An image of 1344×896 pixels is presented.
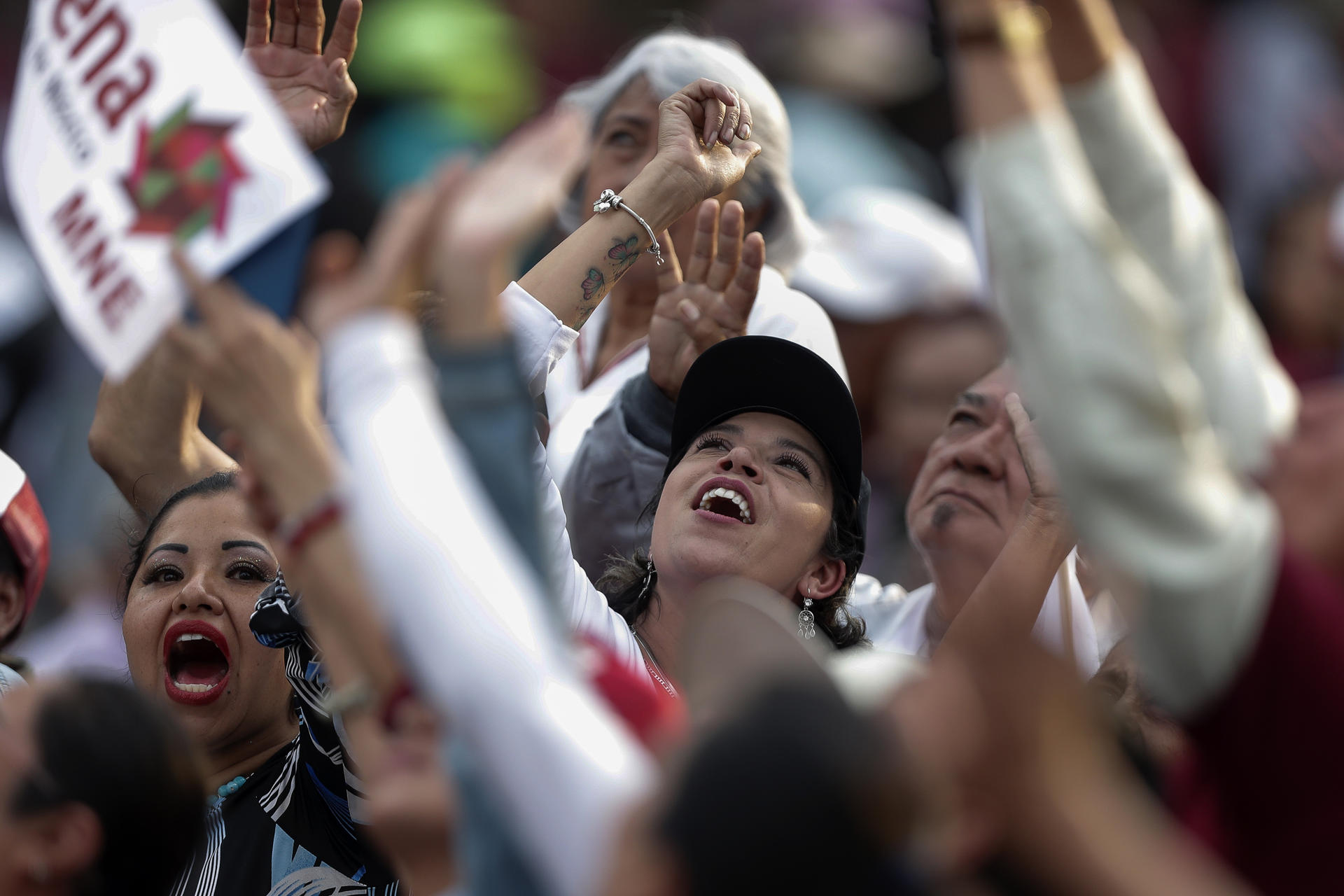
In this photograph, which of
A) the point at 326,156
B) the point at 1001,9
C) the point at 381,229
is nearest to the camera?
the point at 1001,9

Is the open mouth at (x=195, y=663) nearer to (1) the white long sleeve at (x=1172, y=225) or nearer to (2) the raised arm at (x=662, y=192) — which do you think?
(2) the raised arm at (x=662, y=192)

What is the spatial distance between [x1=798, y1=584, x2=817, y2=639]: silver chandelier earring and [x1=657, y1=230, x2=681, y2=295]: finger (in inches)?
31.0

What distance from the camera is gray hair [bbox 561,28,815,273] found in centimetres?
386

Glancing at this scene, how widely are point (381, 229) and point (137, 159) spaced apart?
49 centimetres

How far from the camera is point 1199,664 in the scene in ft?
5.28

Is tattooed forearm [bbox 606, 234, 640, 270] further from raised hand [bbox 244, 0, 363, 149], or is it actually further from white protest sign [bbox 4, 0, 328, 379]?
white protest sign [bbox 4, 0, 328, 379]

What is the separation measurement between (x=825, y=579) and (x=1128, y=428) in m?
1.71

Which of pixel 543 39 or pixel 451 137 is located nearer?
pixel 451 137

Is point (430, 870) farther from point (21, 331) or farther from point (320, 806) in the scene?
point (21, 331)

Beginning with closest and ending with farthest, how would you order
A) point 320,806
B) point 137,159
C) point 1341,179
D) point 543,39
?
point 137,159 → point 320,806 → point 1341,179 → point 543,39

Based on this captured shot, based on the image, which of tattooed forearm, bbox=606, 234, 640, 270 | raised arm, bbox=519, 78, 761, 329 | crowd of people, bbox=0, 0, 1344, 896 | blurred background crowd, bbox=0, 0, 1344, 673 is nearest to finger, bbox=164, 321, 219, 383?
crowd of people, bbox=0, 0, 1344, 896

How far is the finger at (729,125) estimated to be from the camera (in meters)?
3.40

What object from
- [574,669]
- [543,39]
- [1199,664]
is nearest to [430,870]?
[574,669]

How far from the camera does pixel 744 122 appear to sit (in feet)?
11.4
